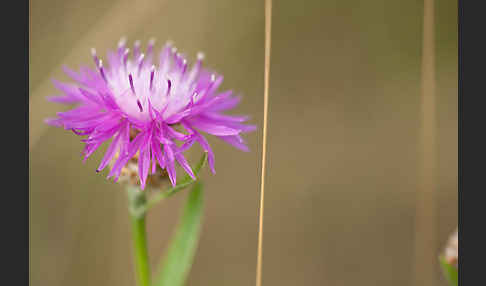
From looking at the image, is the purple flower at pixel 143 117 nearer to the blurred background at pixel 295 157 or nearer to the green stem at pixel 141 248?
the green stem at pixel 141 248

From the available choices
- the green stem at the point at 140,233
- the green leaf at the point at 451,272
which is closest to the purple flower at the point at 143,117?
the green stem at the point at 140,233

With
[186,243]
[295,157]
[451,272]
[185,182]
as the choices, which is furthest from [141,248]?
[295,157]

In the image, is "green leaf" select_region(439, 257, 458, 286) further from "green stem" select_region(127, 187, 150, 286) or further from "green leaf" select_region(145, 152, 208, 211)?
"green stem" select_region(127, 187, 150, 286)

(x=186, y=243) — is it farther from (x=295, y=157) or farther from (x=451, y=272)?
(x=295, y=157)

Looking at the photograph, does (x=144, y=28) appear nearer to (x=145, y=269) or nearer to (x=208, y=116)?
(x=208, y=116)

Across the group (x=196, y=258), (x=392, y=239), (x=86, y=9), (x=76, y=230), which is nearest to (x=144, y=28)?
(x=86, y=9)

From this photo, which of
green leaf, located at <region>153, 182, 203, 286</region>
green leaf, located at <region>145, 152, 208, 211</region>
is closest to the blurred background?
green leaf, located at <region>153, 182, 203, 286</region>
